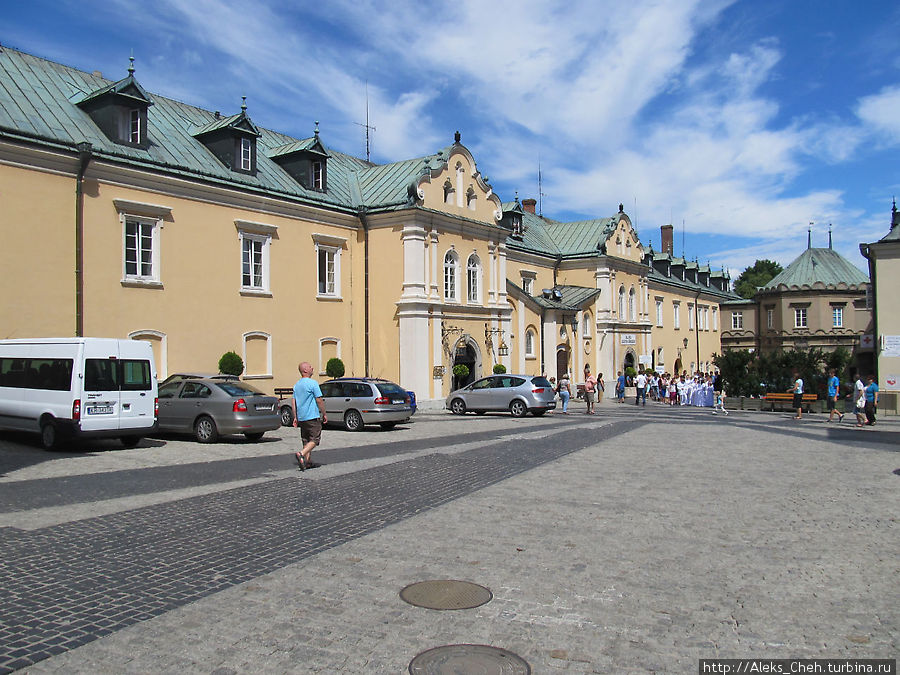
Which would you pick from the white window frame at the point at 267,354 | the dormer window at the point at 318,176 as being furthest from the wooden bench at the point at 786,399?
the white window frame at the point at 267,354

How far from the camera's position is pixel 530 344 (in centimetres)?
4162

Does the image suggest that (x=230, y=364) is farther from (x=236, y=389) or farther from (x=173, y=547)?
(x=173, y=547)

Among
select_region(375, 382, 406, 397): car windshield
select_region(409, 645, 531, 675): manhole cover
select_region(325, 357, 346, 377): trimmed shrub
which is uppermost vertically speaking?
select_region(325, 357, 346, 377): trimmed shrub

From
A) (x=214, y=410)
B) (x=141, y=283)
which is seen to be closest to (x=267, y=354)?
(x=141, y=283)

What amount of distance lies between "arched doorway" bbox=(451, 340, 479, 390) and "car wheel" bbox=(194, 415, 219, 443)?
56.8 feet

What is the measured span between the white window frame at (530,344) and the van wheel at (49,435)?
95.3 ft

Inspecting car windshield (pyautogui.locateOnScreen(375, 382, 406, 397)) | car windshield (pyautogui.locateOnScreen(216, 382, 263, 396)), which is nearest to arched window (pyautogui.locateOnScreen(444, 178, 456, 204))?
car windshield (pyautogui.locateOnScreen(375, 382, 406, 397))

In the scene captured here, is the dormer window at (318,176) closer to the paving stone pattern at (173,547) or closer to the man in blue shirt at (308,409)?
the man in blue shirt at (308,409)

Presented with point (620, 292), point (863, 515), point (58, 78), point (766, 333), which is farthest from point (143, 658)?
point (766, 333)

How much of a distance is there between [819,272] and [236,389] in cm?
5669

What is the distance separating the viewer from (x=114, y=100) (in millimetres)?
22484

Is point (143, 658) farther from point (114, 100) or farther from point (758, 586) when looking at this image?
point (114, 100)

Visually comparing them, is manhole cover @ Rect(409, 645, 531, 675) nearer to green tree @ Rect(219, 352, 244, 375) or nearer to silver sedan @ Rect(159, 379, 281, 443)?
silver sedan @ Rect(159, 379, 281, 443)

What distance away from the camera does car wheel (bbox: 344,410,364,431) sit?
20.3m
